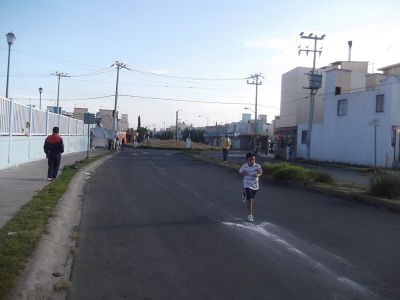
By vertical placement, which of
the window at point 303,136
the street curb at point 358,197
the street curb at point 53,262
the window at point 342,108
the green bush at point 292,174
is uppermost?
the window at point 342,108

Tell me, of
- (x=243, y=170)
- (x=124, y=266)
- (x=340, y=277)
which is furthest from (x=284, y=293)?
(x=243, y=170)

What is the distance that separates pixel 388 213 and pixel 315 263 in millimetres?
6274

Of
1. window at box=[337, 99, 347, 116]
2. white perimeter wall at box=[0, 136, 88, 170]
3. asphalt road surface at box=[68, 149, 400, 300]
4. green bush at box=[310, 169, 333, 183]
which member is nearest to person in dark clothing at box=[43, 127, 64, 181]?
white perimeter wall at box=[0, 136, 88, 170]

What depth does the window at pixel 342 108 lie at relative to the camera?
149 ft

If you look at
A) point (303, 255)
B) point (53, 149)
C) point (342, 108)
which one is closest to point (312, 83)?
point (342, 108)

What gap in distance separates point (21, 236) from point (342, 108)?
4204 centimetres

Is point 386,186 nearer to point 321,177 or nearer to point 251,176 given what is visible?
point 321,177

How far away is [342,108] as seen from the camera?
46.1 metres

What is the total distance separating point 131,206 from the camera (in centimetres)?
1235

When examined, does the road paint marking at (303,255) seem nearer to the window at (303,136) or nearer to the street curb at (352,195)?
the street curb at (352,195)

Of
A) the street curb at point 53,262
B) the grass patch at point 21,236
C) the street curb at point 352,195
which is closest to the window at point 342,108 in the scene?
the street curb at point 352,195

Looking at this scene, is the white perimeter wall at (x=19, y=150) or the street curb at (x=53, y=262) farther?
the white perimeter wall at (x=19, y=150)

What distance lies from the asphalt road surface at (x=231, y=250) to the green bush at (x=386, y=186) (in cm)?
107

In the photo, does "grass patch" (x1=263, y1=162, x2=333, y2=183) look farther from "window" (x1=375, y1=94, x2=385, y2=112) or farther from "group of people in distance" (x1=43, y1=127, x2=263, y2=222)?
"window" (x1=375, y1=94, x2=385, y2=112)
